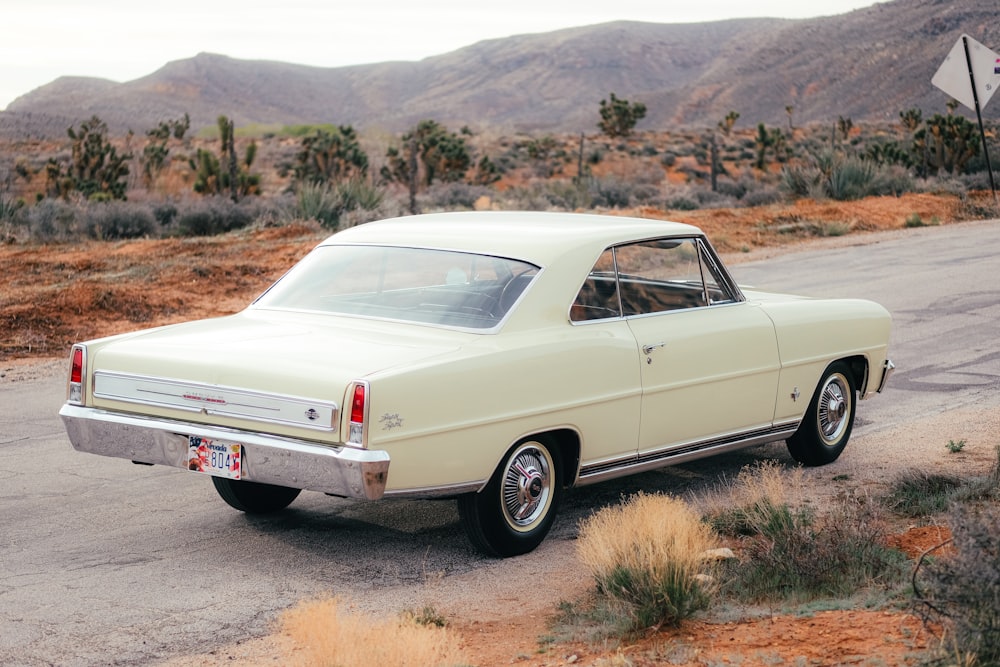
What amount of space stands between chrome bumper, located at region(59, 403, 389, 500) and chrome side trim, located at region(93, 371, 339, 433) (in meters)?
0.08

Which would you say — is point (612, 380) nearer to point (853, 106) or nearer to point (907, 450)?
point (907, 450)

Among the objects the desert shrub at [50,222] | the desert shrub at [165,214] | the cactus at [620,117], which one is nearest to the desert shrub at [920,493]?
the desert shrub at [50,222]

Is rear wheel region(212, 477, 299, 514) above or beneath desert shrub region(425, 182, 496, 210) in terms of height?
beneath

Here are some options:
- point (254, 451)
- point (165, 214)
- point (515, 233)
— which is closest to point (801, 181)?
point (165, 214)

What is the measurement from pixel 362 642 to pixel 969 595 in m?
2.01

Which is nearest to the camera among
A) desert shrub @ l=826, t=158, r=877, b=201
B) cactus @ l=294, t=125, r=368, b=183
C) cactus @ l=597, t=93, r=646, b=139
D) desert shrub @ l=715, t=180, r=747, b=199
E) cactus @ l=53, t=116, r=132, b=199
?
desert shrub @ l=826, t=158, r=877, b=201

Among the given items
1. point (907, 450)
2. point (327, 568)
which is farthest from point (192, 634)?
point (907, 450)

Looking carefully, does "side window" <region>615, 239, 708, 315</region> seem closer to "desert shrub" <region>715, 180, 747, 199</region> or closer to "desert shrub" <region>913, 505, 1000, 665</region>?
"desert shrub" <region>913, 505, 1000, 665</region>

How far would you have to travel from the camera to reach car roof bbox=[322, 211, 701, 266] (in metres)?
6.53

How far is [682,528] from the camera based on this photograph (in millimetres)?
5188

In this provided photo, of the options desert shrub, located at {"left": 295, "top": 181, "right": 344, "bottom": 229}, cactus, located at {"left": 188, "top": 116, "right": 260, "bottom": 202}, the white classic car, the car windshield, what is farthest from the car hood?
cactus, located at {"left": 188, "top": 116, "right": 260, "bottom": 202}

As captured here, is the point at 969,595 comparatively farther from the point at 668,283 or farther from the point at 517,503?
the point at 668,283

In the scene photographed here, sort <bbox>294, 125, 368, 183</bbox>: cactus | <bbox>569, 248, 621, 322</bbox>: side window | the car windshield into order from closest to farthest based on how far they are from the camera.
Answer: the car windshield
<bbox>569, 248, 621, 322</bbox>: side window
<bbox>294, 125, 368, 183</bbox>: cactus

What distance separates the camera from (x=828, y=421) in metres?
8.07
